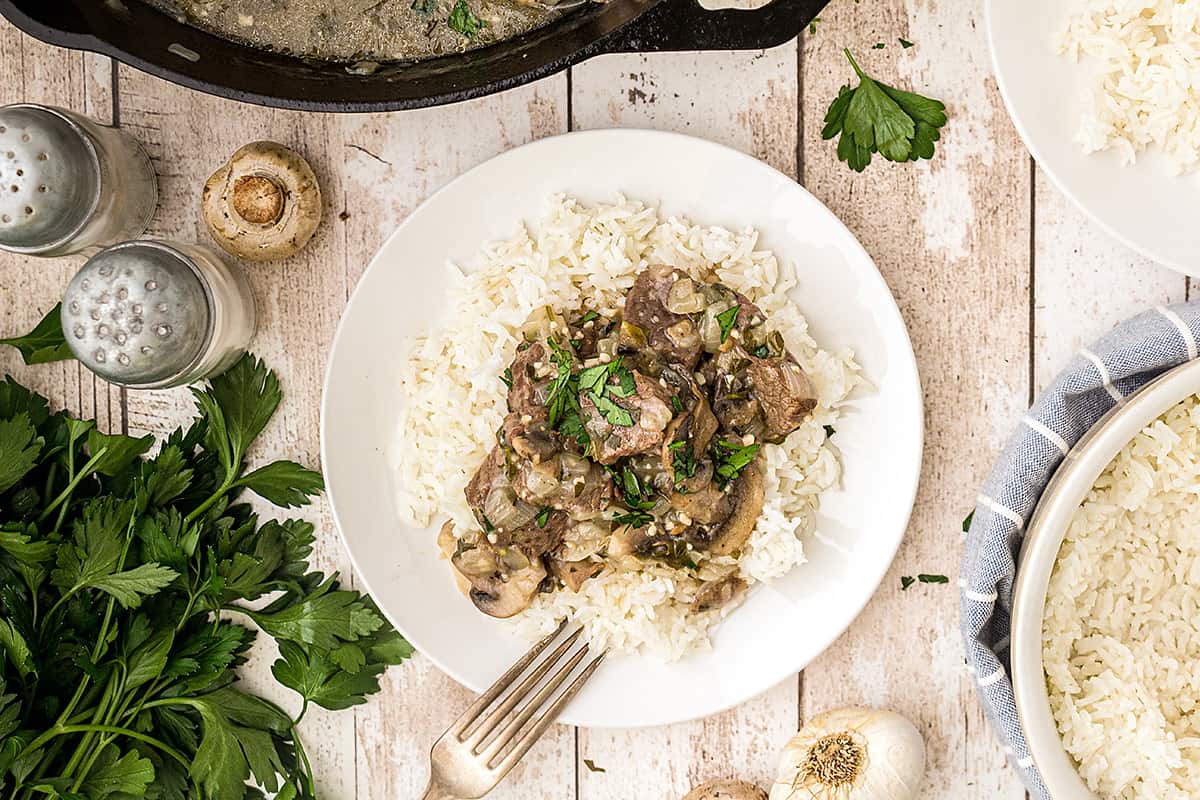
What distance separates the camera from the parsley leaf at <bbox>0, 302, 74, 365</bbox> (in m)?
2.06

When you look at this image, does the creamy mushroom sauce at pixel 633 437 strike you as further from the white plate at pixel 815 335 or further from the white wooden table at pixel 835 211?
the white wooden table at pixel 835 211

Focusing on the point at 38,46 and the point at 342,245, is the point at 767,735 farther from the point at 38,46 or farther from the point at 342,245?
the point at 38,46

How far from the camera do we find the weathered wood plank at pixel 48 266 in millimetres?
2084

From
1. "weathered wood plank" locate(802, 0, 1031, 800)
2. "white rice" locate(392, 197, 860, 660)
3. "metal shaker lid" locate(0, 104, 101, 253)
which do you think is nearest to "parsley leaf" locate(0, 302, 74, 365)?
"metal shaker lid" locate(0, 104, 101, 253)

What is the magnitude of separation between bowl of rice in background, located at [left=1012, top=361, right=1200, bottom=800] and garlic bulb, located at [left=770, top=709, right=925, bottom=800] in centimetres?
22

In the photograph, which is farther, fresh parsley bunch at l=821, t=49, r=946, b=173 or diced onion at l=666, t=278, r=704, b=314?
fresh parsley bunch at l=821, t=49, r=946, b=173

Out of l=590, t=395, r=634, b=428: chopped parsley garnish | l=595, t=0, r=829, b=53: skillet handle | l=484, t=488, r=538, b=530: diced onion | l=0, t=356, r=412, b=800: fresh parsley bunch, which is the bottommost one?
l=0, t=356, r=412, b=800: fresh parsley bunch

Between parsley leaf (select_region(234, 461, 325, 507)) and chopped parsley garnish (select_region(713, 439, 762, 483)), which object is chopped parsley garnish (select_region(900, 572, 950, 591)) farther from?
parsley leaf (select_region(234, 461, 325, 507))

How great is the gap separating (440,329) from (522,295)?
0.59ft

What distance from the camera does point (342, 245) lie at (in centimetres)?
207

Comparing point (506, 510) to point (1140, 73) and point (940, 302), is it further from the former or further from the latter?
point (1140, 73)

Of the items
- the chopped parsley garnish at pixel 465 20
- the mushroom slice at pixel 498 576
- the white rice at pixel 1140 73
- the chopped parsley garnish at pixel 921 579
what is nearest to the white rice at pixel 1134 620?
the chopped parsley garnish at pixel 921 579

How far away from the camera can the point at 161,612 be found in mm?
2035

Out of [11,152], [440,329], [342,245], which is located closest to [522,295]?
[440,329]
